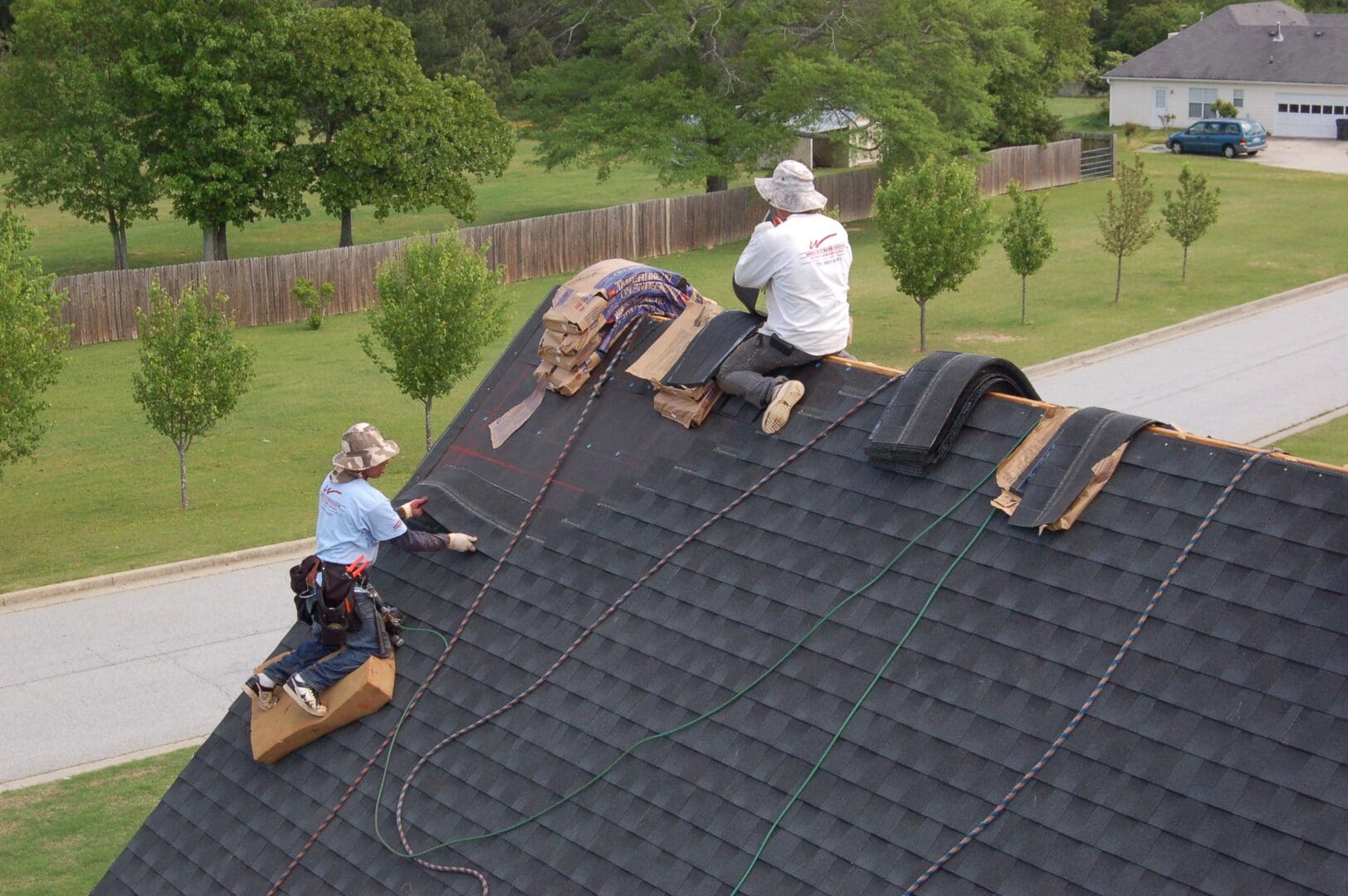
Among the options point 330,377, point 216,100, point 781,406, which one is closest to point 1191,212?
point 330,377

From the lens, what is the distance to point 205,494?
24.0 m

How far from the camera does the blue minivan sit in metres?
56.0

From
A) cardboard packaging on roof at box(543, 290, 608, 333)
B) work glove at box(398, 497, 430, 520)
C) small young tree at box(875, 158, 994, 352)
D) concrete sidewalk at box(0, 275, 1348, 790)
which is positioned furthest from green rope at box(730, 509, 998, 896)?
small young tree at box(875, 158, 994, 352)

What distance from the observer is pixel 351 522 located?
8859 millimetres

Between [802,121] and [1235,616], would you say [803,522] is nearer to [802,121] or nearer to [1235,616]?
[1235,616]

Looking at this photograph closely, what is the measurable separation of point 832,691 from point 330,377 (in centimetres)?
2514

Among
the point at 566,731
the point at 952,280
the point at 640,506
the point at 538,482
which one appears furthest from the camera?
the point at 952,280

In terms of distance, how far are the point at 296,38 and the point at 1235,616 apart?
125ft

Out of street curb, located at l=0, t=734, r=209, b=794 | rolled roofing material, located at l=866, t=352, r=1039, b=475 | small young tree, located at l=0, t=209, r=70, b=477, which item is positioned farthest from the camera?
small young tree, located at l=0, t=209, r=70, b=477

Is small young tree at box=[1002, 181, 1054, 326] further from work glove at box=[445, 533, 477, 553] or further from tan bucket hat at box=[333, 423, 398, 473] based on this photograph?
tan bucket hat at box=[333, 423, 398, 473]

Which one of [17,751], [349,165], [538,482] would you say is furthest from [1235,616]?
[349,165]

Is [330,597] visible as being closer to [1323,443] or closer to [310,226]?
[1323,443]

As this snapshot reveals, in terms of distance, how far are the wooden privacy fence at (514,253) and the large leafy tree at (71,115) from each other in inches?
125

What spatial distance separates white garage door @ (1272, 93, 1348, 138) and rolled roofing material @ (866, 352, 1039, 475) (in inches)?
2239
